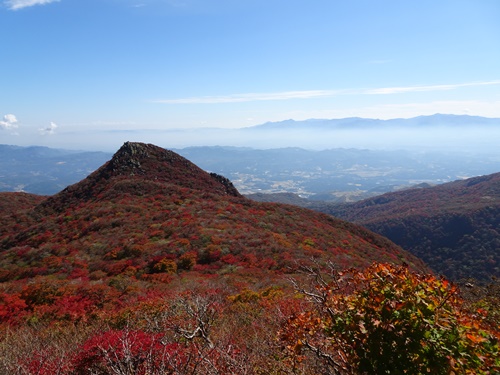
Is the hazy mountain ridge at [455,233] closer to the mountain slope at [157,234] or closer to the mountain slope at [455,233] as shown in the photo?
the mountain slope at [455,233]

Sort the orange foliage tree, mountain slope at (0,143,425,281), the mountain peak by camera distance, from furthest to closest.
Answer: the mountain peak → mountain slope at (0,143,425,281) → the orange foliage tree

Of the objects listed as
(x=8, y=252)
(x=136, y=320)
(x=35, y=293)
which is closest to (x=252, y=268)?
(x=136, y=320)


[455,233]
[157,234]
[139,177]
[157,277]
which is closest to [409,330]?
[157,277]

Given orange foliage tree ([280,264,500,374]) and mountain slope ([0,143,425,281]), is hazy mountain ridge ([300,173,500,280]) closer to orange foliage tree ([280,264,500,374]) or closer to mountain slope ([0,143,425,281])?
mountain slope ([0,143,425,281])

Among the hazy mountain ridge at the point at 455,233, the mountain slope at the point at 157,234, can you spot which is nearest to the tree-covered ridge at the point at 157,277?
the mountain slope at the point at 157,234

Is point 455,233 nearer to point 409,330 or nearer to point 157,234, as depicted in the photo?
point 157,234

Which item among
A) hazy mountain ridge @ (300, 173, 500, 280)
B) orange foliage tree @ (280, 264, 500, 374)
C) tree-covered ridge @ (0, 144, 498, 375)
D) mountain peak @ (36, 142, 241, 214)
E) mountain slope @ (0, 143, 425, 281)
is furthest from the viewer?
hazy mountain ridge @ (300, 173, 500, 280)

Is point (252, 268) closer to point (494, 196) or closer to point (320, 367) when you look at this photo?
point (320, 367)

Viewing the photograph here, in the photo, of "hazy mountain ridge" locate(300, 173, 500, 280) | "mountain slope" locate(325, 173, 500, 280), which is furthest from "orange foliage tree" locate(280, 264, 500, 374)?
"mountain slope" locate(325, 173, 500, 280)

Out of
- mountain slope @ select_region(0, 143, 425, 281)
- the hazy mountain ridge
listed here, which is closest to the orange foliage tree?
mountain slope @ select_region(0, 143, 425, 281)

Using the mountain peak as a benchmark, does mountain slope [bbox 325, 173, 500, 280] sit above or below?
below

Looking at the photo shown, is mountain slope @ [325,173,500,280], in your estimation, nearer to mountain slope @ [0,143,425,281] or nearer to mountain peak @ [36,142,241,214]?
mountain slope @ [0,143,425,281]

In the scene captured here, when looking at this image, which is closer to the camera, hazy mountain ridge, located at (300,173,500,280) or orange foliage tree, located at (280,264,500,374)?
orange foliage tree, located at (280,264,500,374)

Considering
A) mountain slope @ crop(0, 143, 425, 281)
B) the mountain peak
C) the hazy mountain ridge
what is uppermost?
the mountain peak
